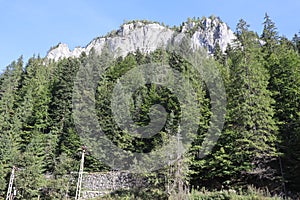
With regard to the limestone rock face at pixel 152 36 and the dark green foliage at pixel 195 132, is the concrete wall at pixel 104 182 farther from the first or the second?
the limestone rock face at pixel 152 36

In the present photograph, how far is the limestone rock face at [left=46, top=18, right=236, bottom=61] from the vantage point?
84.1 metres

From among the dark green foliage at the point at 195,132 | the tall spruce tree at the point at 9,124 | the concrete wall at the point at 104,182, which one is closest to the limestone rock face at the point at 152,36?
the tall spruce tree at the point at 9,124

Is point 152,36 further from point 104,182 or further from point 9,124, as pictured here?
point 104,182

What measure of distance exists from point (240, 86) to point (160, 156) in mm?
6949

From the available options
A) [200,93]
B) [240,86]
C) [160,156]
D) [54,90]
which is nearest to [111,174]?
[160,156]

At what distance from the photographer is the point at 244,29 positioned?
21.1 metres

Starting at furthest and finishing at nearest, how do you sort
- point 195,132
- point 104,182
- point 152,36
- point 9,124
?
point 152,36, point 9,124, point 104,182, point 195,132

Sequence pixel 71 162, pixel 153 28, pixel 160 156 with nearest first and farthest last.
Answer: pixel 160 156 < pixel 71 162 < pixel 153 28

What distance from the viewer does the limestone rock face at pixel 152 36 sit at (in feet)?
276

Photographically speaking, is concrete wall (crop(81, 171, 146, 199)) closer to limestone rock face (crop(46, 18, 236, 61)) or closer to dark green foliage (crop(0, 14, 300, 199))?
dark green foliage (crop(0, 14, 300, 199))

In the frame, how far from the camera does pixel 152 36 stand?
3767 inches

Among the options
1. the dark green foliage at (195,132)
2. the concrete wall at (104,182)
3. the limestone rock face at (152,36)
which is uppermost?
the limestone rock face at (152,36)

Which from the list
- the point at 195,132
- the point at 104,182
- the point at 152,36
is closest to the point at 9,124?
the point at 104,182

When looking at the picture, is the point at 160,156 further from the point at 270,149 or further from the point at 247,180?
the point at 270,149
